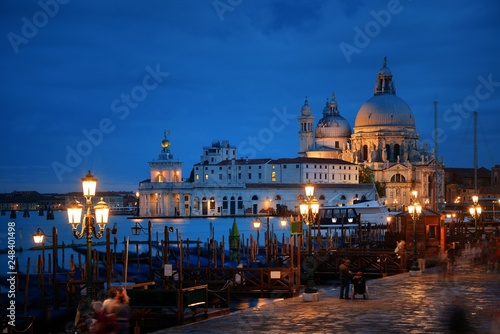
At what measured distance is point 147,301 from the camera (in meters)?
17.3

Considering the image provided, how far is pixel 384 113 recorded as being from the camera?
441 feet

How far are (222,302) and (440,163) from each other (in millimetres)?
114523

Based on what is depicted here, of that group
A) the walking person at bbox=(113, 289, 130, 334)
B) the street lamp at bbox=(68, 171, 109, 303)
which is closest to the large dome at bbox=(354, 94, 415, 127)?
the street lamp at bbox=(68, 171, 109, 303)

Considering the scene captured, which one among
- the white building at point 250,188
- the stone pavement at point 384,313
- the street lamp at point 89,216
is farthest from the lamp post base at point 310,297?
the white building at point 250,188

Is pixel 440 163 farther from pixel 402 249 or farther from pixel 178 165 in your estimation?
pixel 402 249

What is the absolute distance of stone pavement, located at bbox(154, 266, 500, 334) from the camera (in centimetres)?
1466

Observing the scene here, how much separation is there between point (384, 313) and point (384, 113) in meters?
119

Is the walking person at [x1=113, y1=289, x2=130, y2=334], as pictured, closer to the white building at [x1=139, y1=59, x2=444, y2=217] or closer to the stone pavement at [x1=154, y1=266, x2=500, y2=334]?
the stone pavement at [x1=154, y1=266, x2=500, y2=334]

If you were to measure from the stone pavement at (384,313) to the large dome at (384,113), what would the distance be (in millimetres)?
112947

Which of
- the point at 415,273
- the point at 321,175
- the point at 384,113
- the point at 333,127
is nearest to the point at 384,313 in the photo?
the point at 415,273

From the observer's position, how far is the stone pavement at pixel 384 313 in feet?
48.1

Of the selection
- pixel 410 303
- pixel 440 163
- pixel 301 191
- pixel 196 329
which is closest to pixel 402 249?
pixel 410 303

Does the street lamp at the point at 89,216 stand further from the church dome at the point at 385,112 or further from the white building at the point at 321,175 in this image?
the church dome at the point at 385,112

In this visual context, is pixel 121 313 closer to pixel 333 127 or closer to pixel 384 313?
pixel 384 313
